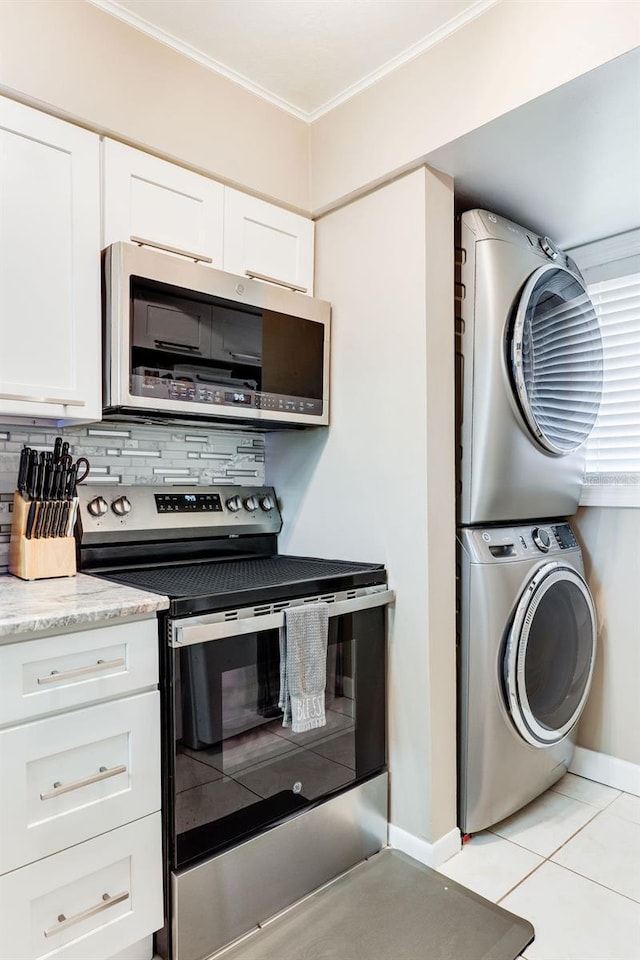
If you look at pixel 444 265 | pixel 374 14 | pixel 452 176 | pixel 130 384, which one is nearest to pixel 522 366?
pixel 444 265

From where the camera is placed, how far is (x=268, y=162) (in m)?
2.05

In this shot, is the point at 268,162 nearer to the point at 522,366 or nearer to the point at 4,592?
the point at 522,366

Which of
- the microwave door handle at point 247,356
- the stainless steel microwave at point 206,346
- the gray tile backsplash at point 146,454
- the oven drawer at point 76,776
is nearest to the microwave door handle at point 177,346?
the stainless steel microwave at point 206,346

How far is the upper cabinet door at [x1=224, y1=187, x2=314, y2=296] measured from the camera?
1.97 m

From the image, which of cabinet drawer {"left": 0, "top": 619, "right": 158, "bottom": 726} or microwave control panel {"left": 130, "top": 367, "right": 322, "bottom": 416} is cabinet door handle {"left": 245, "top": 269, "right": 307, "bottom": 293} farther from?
cabinet drawer {"left": 0, "top": 619, "right": 158, "bottom": 726}

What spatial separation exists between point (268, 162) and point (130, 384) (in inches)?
37.7

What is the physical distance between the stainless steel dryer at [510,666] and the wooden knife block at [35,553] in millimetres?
1210

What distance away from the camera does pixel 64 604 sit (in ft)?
4.50

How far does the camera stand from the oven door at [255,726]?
1456mm

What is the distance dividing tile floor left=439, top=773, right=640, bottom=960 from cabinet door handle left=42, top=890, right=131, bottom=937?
97 centimetres

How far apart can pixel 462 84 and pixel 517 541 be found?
1394 millimetres

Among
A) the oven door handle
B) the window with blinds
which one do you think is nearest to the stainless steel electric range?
the oven door handle

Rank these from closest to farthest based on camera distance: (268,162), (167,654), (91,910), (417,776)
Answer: (91,910) < (167,654) < (417,776) < (268,162)

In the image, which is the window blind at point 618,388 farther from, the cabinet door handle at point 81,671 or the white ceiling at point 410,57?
the cabinet door handle at point 81,671
